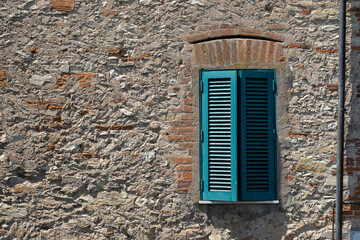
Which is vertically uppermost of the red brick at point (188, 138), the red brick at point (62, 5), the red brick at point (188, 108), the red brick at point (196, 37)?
the red brick at point (62, 5)

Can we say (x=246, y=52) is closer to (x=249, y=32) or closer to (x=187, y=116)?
(x=249, y=32)

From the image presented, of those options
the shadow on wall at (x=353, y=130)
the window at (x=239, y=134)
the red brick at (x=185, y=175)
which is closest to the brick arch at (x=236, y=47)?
the window at (x=239, y=134)

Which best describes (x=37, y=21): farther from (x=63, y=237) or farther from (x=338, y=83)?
(x=338, y=83)

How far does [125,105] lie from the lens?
4.79 meters

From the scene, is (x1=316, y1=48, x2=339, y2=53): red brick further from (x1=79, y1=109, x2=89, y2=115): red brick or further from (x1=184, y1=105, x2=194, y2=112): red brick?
(x1=79, y1=109, x2=89, y2=115): red brick

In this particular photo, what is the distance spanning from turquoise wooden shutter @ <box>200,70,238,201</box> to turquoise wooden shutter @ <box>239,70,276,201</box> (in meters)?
0.10

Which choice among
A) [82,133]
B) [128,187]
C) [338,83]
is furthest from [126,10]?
[338,83]

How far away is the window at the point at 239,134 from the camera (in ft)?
15.5

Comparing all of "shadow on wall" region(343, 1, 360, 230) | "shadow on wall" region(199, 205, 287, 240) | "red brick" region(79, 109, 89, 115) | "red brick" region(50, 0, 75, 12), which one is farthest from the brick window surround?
"red brick" region(50, 0, 75, 12)

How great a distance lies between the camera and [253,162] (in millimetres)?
4742

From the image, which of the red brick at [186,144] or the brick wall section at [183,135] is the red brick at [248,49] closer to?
the brick wall section at [183,135]

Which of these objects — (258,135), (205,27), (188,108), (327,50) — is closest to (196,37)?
(205,27)

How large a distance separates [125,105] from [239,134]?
1.20 m

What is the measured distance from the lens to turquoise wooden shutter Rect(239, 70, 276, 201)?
4727mm
